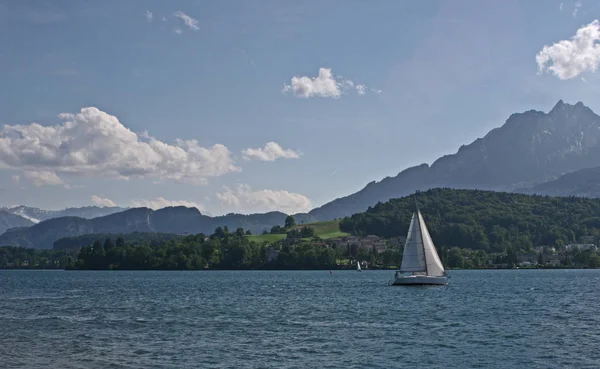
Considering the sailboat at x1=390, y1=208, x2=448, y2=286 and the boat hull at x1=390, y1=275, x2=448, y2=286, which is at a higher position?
the sailboat at x1=390, y1=208, x2=448, y2=286

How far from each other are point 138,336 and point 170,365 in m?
14.4

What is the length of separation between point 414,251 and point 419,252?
82cm

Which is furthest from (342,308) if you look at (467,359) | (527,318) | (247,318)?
(467,359)

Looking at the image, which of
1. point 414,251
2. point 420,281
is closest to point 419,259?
point 414,251

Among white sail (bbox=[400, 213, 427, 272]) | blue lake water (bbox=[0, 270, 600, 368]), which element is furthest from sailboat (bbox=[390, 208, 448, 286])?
blue lake water (bbox=[0, 270, 600, 368])

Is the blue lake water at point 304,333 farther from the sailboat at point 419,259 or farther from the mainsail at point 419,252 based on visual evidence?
the mainsail at point 419,252

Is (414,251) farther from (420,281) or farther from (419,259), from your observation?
(420,281)

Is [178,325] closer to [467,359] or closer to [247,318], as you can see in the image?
[247,318]

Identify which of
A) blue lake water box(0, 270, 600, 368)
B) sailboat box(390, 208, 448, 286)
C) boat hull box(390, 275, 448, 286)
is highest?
sailboat box(390, 208, 448, 286)

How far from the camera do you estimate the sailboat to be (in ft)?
370

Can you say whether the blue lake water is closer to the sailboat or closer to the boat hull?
the boat hull

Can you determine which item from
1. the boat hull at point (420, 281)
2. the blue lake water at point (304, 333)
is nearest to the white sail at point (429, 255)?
the boat hull at point (420, 281)

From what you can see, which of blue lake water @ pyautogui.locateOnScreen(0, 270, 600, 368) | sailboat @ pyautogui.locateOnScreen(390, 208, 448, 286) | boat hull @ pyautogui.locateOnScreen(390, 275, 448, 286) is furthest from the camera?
boat hull @ pyautogui.locateOnScreen(390, 275, 448, 286)

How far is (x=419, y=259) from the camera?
113812 mm
